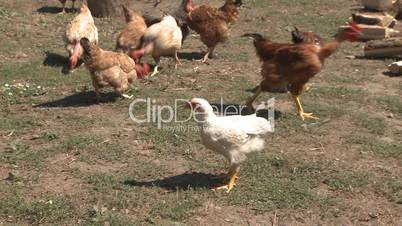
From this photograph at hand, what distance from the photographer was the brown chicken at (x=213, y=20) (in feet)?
35.4

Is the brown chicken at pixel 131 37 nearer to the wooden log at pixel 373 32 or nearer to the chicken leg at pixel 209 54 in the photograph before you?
the chicken leg at pixel 209 54

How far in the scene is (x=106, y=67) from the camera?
27.3 ft

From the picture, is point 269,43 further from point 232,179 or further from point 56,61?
point 56,61

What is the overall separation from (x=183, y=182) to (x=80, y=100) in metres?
3.48

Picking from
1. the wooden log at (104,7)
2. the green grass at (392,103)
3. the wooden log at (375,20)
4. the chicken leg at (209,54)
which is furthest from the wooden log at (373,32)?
the wooden log at (104,7)

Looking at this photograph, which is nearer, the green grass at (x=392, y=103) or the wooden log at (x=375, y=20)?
the green grass at (x=392, y=103)

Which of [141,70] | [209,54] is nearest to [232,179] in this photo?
[141,70]

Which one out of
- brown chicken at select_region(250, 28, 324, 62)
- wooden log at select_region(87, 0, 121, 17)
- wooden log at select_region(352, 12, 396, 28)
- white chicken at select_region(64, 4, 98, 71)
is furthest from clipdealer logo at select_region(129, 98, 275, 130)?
wooden log at select_region(87, 0, 121, 17)

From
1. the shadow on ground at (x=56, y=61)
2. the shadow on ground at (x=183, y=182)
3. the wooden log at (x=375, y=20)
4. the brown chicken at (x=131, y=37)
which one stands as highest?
the brown chicken at (x=131, y=37)

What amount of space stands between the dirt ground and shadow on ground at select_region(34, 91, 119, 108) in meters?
0.02

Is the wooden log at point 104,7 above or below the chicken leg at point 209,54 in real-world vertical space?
above

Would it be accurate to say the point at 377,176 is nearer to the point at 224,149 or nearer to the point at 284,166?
the point at 284,166

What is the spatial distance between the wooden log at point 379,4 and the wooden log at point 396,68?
4657mm

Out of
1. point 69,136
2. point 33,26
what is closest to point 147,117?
point 69,136
